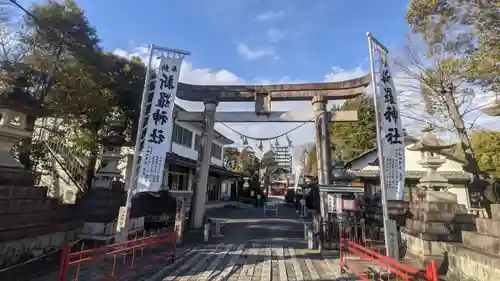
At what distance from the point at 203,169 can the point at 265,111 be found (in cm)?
408

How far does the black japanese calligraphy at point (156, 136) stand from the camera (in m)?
8.71

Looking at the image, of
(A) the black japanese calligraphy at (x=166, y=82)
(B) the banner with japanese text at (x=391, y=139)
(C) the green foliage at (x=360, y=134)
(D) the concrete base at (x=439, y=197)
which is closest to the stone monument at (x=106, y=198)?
(A) the black japanese calligraphy at (x=166, y=82)

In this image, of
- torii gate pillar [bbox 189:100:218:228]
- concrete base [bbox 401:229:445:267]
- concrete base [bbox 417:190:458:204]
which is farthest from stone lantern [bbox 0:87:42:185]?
concrete base [bbox 417:190:458:204]

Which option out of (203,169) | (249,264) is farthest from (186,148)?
(249,264)

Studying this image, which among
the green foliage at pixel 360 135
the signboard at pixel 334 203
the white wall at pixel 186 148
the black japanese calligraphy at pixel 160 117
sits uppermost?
the green foliage at pixel 360 135

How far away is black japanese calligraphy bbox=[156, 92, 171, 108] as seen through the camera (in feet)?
29.7

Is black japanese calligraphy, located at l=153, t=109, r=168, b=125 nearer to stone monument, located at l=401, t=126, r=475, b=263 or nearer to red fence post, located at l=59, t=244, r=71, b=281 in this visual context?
red fence post, located at l=59, t=244, r=71, b=281

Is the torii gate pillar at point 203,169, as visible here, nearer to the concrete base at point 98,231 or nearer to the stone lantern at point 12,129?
the concrete base at point 98,231

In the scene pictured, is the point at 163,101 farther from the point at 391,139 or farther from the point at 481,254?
the point at 481,254

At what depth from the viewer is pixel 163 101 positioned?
9.14 m

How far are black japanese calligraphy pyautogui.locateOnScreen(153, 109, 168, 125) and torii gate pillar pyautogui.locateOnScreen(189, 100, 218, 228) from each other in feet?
14.3

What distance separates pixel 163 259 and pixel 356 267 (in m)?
5.34

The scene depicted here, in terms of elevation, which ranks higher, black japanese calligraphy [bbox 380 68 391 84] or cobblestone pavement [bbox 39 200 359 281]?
black japanese calligraphy [bbox 380 68 391 84]

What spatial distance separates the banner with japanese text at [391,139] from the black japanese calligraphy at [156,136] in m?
6.61
